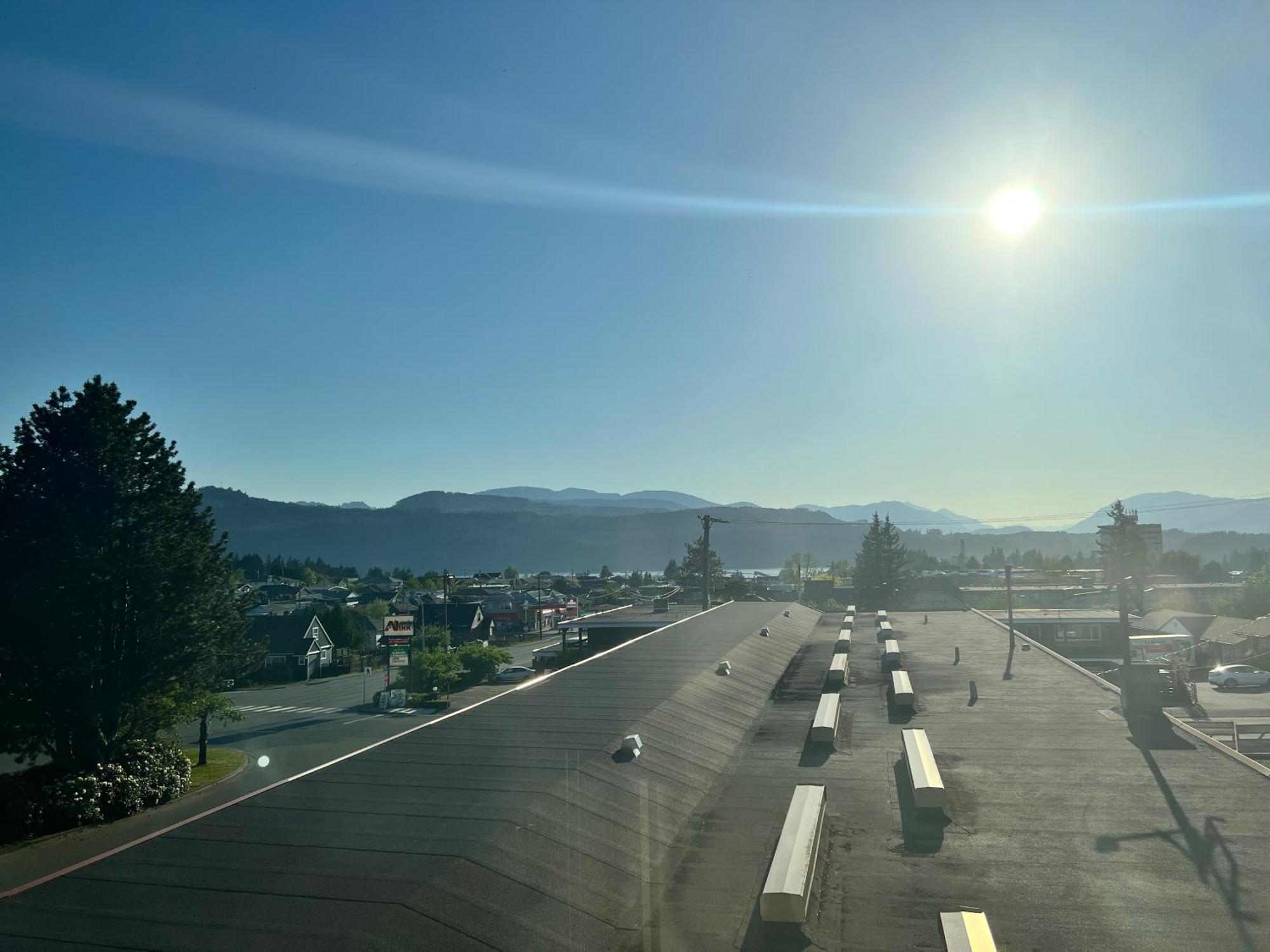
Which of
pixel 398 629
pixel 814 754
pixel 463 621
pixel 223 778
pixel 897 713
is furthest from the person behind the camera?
pixel 463 621

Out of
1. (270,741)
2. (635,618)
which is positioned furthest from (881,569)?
(270,741)

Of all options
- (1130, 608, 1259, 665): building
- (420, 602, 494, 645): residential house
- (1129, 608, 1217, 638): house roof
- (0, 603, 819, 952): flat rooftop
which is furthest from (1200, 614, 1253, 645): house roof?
(420, 602, 494, 645): residential house

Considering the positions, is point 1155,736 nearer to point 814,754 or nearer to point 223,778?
point 814,754

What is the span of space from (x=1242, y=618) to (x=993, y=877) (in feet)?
263

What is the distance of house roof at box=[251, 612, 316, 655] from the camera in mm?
66375

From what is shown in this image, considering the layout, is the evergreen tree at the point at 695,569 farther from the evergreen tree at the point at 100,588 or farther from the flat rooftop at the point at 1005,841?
the flat rooftop at the point at 1005,841

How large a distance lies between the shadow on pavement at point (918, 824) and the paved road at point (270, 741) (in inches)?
844

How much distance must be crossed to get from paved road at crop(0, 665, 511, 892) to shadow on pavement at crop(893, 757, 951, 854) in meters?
21.4

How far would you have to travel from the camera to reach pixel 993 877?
10.5 m

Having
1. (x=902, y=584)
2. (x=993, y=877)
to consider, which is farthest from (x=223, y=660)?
(x=902, y=584)

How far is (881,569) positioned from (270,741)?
6986cm

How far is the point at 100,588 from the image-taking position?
89.0 feet

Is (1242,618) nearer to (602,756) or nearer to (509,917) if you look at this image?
(602,756)

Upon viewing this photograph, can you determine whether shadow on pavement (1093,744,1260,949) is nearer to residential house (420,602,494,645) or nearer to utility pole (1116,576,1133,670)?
utility pole (1116,576,1133,670)
